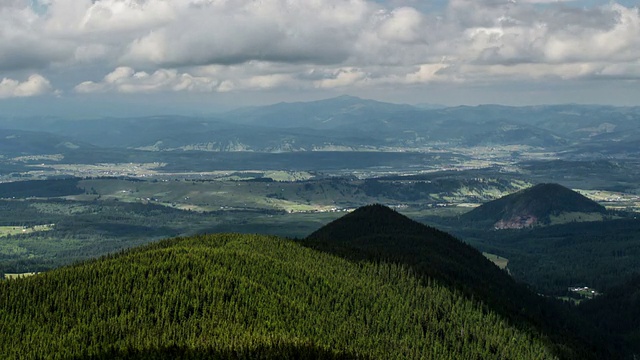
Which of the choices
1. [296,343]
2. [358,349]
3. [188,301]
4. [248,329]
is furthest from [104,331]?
[358,349]

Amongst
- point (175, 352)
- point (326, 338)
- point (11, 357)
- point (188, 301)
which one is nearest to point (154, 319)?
point (188, 301)

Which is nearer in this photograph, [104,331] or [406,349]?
[104,331]

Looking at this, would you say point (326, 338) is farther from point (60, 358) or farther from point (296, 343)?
point (60, 358)

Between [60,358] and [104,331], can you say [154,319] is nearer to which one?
Result: [104,331]

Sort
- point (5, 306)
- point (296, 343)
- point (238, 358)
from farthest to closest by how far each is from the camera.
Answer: point (5, 306) < point (296, 343) < point (238, 358)

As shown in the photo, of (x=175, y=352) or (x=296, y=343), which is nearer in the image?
(x=175, y=352)

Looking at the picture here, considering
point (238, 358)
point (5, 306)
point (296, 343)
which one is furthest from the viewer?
Answer: point (5, 306)

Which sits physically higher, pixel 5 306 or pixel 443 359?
pixel 5 306

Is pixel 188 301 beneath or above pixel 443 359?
above

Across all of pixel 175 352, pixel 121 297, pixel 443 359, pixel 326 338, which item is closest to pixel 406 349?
pixel 443 359
